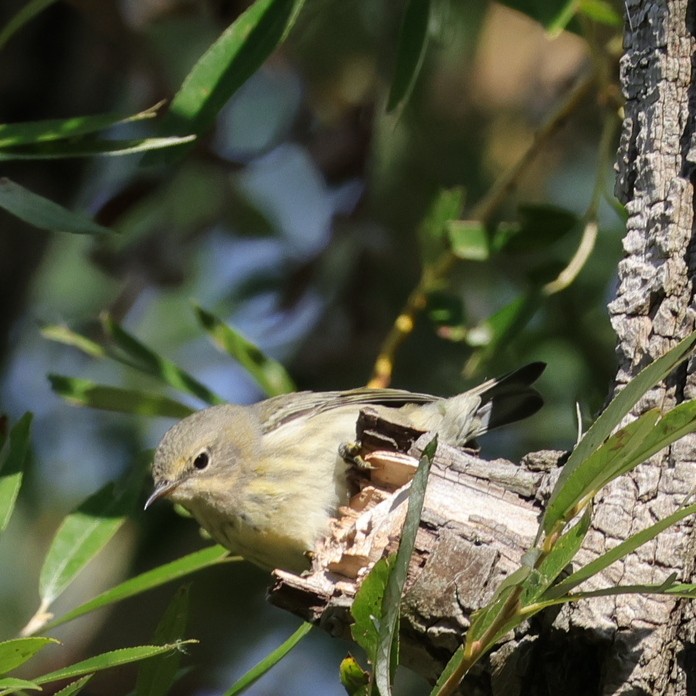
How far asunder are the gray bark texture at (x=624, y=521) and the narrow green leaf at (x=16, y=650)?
0.54 metres

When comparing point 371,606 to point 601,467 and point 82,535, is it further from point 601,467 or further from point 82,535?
point 82,535

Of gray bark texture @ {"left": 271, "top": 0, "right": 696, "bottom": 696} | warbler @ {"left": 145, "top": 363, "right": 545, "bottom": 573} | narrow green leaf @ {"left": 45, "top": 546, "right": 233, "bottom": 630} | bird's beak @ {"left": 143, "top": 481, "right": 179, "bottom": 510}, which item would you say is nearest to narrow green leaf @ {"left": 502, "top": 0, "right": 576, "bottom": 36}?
gray bark texture @ {"left": 271, "top": 0, "right": 696, "bottom": 696}

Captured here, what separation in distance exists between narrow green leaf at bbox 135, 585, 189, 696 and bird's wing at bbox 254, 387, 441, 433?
1449 millimetres

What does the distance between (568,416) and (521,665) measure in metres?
2.77

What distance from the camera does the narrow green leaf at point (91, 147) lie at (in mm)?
2793

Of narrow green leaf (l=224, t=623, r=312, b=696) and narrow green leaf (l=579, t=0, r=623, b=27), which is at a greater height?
narrow green leaf (l=579, t=0, r=623, b=27)

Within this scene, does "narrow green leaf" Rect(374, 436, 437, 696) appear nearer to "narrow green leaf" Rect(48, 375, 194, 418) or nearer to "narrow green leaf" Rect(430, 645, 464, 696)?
"narrow green leaf" Rect(430, 645, 464, 696)

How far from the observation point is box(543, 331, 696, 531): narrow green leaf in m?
1.90

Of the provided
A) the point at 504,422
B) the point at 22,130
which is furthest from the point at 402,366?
the point at 22,130

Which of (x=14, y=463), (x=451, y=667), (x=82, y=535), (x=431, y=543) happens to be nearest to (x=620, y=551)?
(x=451, y=667)

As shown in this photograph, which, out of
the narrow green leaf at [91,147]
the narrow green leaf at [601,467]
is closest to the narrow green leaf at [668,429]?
the narrow green leaf at [601,467]

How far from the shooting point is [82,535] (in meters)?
3.28

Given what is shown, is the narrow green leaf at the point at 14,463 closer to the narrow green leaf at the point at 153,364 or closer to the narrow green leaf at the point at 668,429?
the narrow green leaf at the point at 153,364

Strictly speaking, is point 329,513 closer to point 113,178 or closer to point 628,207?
point 628,207
